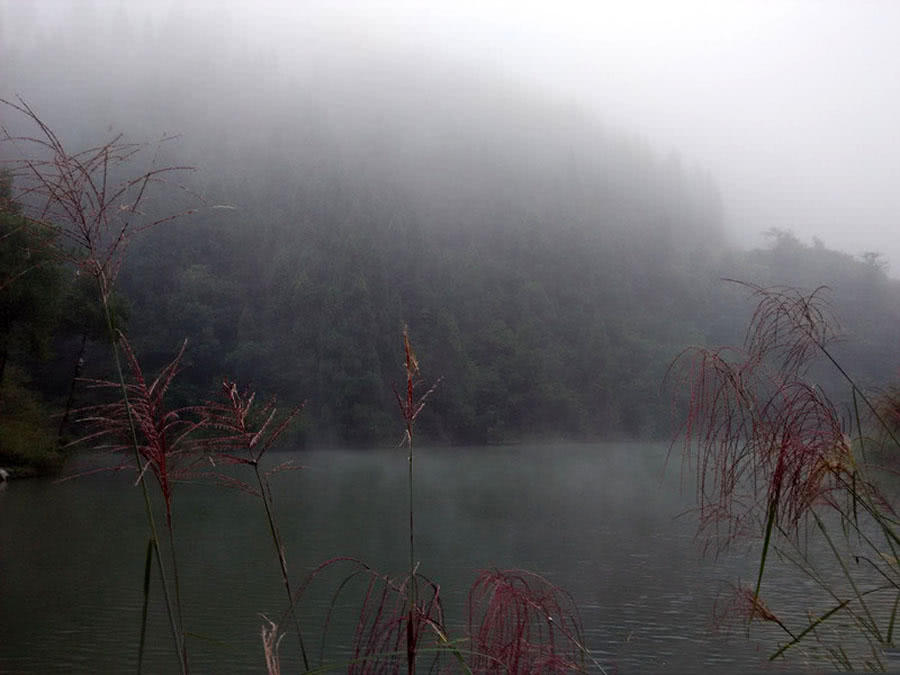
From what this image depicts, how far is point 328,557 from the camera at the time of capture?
10.1 meters

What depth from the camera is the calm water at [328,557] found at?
6.71 meters

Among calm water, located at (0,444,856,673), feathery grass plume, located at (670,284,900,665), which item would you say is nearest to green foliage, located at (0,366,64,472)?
calm water, located at (0,444,856,673)

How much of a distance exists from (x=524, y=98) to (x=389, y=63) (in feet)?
32.9

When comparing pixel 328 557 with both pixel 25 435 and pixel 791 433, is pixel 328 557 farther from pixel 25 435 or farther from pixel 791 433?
pixel 25 435

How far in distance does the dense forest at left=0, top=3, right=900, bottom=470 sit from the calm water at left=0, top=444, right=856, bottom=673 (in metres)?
4.93

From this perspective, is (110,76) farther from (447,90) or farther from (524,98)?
(524,98)

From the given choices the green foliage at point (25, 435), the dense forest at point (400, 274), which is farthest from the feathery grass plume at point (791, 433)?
the dense forest at point (400, 274)

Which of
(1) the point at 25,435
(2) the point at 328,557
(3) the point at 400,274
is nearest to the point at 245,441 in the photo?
(2) the point at 328,557

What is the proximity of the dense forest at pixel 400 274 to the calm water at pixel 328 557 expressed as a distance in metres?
4.93

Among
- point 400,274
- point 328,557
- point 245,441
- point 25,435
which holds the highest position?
point 400,274

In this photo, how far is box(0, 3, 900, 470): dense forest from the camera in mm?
28828

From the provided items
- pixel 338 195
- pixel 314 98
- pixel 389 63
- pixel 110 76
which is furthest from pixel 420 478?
pixel 389 63

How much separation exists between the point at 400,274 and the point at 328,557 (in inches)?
1151

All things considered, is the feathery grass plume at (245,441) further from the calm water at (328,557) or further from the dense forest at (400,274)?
the dense forest at (400,274)
